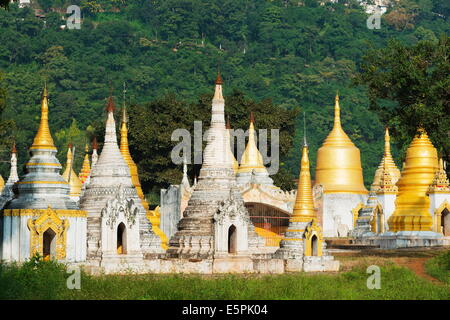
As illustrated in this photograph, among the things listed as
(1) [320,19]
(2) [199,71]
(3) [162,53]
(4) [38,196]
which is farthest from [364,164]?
(4) [38,196]

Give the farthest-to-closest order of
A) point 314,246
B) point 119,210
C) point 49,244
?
point 314,246
point 119,210
point 49,244

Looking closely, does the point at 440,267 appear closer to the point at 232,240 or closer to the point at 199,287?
the point at 232,240

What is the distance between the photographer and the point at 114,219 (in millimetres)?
40719

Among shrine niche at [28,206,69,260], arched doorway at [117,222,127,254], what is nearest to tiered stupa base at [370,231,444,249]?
arched doorway at [117,222,127,254]

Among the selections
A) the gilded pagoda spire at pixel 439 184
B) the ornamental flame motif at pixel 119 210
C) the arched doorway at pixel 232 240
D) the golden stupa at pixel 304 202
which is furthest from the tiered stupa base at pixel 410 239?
the ornamental flame motif at pixel 119 210

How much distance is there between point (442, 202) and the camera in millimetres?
49062

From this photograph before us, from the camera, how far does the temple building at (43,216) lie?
119 ft

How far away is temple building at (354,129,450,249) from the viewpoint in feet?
159

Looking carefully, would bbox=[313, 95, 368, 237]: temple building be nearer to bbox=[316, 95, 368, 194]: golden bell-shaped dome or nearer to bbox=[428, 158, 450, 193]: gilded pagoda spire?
bbox=[316, 95, 368, 194]: golden bell-shaped dome

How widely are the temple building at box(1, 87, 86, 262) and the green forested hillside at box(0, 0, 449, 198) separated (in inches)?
2009

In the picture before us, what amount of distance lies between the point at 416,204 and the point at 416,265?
29.2 feet

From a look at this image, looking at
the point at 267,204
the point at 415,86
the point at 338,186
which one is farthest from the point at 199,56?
the point at 415,86

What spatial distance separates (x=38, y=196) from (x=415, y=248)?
1543cm

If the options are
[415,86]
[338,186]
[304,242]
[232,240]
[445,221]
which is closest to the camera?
[232,240]
